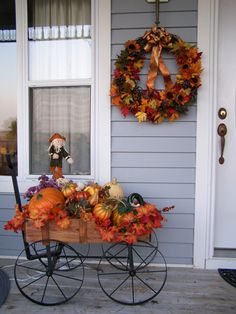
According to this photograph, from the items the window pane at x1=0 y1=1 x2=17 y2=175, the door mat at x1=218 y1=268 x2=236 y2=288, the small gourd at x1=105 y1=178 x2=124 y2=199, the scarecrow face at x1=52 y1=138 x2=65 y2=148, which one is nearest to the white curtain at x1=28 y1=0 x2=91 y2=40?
the window pane at x1=0 y1=1 x2=17 y2=175

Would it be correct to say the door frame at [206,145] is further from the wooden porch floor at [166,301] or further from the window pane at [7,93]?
the window pane at [7,93]

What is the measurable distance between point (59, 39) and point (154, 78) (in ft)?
2.90

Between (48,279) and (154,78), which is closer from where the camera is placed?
(48,279)

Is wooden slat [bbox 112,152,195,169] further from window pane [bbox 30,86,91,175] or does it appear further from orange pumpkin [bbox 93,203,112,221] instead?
orange pumpkin [bbox 93,203,112,221]

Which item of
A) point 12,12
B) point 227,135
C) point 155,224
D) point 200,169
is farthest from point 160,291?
point 12,12

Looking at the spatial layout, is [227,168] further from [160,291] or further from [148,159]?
[160,291]

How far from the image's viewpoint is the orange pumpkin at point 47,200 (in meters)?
1.91

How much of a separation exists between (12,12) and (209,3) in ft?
5.22

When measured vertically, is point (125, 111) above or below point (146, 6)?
below

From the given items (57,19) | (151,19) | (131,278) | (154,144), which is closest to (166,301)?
(131,278)

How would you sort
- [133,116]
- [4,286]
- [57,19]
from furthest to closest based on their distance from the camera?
[57,19] < [133,116] < [4,286]

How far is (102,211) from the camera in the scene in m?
1.96

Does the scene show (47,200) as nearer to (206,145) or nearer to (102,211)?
(102,211)

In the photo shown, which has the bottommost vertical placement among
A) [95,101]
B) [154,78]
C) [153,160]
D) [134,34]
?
[153,160]
